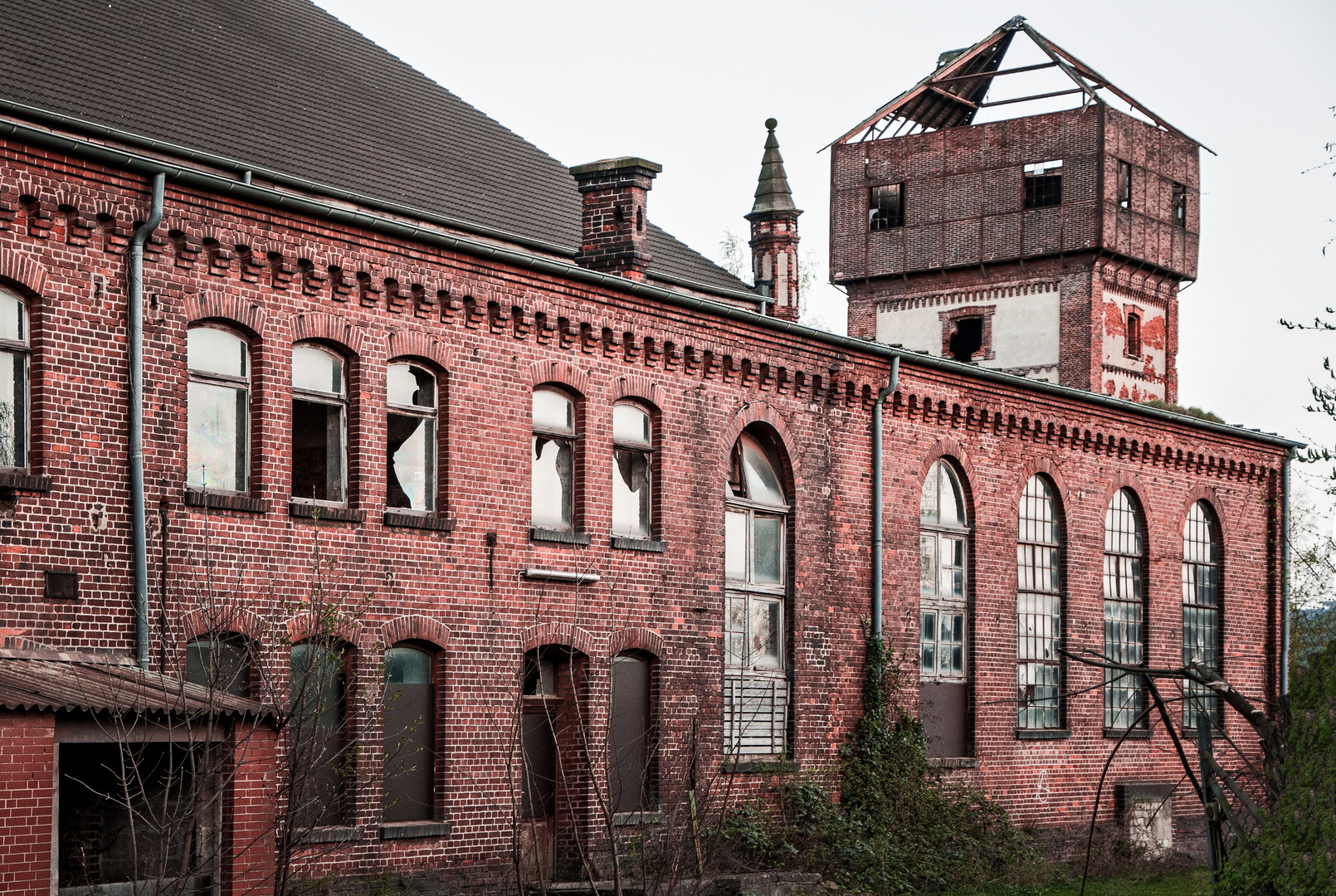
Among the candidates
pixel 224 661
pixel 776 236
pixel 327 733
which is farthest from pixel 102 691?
pixel 776 236

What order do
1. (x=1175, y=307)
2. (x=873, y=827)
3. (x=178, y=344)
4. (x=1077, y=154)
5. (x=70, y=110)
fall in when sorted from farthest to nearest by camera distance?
(x=1175, y=307) < (x=1077, y=154) < (x=873, y=827) < (x=70, y=110) < (x=178, y=344)

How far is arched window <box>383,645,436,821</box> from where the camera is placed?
17.6 m

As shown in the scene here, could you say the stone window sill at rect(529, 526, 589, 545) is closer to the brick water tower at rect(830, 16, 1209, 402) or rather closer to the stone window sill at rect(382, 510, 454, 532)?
the stone window sill at rect(382, 510, 454, 532)

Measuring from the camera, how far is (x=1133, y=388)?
46.0 meters

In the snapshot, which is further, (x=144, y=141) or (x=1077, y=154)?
(x=1077, y=154)

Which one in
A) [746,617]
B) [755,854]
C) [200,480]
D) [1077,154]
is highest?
[1077,154]

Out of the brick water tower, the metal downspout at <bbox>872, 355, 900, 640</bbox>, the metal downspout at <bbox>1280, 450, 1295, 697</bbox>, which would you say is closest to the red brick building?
the metal downspout at <bbox>872, 355, 900, 640</bbox>

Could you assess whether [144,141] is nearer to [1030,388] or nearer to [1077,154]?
[1030,388]

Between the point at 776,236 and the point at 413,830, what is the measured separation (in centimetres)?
1222

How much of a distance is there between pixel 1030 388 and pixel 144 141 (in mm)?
14311

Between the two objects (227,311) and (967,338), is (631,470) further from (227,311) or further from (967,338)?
(967,338)

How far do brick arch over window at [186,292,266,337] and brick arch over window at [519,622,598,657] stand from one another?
4510 millimetres

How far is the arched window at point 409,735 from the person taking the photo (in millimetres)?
17594

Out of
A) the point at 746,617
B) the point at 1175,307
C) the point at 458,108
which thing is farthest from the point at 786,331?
the point at 1175,307
